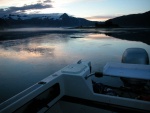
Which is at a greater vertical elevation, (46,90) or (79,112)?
(46,90)

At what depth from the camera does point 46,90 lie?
11.1 feet

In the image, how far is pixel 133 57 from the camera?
6598mm

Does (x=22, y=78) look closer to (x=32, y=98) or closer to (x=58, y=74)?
(x=58, y=74)

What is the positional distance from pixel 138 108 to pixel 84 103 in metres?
1.14

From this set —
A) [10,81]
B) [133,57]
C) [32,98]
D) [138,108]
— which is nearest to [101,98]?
[138,108]

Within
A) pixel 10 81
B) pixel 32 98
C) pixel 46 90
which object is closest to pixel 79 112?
pixel 46 90

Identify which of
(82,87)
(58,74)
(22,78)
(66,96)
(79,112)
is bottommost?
(22,78)

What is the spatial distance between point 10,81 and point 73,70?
5.08 metres

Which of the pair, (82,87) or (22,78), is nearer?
(82,87)

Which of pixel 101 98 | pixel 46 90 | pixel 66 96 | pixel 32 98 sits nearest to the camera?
pixel 32 98

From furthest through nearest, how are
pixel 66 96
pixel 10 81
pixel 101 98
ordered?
pixel 10 81
pixel 66 96
pixel 101 98

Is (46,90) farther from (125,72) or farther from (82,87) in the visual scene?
(125,72)

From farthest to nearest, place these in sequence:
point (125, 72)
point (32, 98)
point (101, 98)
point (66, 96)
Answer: point (125, 72)
point (66, 96)
point (101, 98)
point (32, 98)

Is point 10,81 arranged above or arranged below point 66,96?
below
